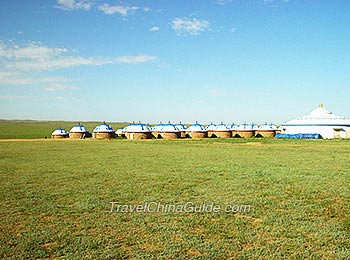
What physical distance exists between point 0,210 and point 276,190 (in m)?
8.57

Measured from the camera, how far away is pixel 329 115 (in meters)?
63.0

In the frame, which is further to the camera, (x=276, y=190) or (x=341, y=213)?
(x=276, y=190)

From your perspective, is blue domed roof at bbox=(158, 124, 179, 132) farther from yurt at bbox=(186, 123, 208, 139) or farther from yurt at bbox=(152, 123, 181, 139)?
yurt at bbox=(186, 123, 208, 139)

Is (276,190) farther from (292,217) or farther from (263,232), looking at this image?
(263,232)

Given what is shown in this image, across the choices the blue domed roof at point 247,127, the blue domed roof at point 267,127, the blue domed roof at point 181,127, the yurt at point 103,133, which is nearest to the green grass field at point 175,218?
the yurt at point 103,133

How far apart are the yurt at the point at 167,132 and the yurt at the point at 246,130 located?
509 inches

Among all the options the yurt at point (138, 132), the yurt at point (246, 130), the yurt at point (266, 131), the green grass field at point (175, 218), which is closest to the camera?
the green grass field at point (175, 218)

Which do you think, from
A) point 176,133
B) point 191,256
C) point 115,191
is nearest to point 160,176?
point 115,191

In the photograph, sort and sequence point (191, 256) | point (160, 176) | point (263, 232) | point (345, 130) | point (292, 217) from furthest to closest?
1. point (345, 130)
2. point (160, 176)
3. point (292, 217)
4. point (263, 232)
5. point (191, 256)

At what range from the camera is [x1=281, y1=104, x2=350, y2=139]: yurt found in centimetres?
5981

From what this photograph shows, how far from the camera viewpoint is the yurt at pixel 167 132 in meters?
65.3

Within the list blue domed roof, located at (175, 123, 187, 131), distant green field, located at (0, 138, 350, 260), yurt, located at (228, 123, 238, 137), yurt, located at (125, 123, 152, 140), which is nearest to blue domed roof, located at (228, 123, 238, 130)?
yurt, located at (228, 123, 238, 137)

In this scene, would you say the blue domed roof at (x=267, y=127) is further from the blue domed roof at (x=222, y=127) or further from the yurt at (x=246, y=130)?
the blue domed roof at (x=222, y=127)

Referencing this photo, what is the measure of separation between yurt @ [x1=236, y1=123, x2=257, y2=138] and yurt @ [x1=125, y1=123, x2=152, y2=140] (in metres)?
18.4
